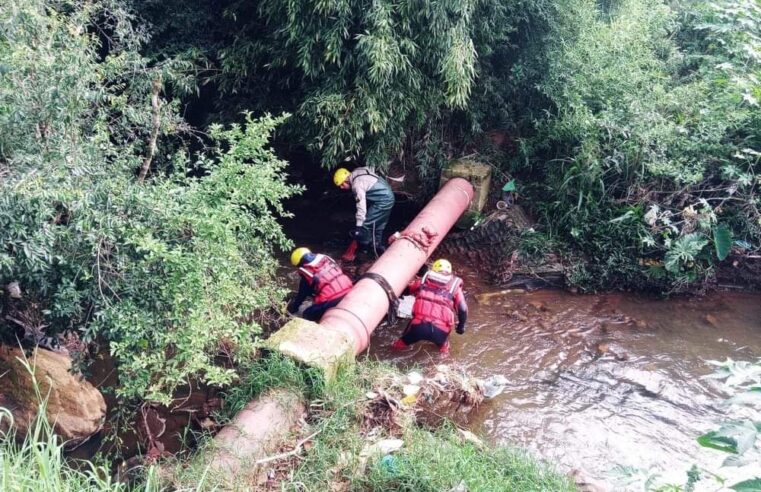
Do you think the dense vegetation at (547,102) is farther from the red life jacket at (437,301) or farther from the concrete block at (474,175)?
the red life jacket at (437,301)

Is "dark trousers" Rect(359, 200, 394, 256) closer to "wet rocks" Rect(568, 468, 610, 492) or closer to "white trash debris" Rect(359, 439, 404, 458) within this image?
"white trash debris" Rect(359, 439, 404, 458)

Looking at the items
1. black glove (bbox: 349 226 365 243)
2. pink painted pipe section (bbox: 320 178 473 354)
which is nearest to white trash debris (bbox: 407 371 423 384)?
pink painted pipe section (bbox: 320 178 473 354)

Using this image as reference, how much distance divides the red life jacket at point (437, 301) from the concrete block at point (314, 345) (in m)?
1.11

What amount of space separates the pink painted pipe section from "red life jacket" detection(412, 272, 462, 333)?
33 centimetres

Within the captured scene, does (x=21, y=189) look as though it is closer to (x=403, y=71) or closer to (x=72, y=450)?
(x=72, y=450)

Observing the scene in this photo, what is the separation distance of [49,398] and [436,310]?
149 inches

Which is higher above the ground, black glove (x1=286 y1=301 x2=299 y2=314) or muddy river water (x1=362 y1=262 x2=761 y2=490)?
black glove (x1=286 y1=301 x2=299 y2=314)

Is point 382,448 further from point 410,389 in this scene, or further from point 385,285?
point 385,285

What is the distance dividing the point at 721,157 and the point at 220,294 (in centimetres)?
638

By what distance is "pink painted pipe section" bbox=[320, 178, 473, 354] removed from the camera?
565 centimetres

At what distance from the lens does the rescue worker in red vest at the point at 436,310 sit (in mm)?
6184

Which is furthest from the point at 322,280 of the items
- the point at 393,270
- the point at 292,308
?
the point at 393,270

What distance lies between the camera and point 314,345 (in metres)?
5.09

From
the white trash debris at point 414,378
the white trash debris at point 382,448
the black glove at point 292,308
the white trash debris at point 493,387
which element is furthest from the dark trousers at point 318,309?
the white trash debris at point 382,448
